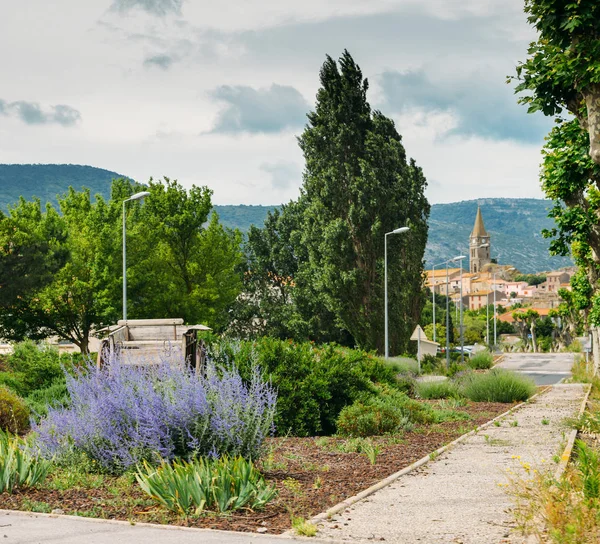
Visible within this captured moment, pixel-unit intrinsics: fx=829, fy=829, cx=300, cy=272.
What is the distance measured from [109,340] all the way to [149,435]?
670 centimetres

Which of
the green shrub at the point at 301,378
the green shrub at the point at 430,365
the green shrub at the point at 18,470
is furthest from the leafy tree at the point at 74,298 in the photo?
the green shrub at the point at 18,470

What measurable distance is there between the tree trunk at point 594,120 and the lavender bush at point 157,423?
4.65m

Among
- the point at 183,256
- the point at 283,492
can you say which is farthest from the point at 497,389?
the point at 183,256

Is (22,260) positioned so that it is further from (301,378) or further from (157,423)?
(157,423)

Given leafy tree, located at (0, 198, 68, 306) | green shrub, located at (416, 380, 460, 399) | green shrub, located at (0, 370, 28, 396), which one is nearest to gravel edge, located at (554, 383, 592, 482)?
green shrub, located at (416, 380, 460, 399)

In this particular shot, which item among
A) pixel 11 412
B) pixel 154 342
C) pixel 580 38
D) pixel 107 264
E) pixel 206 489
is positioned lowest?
pixel 11 412

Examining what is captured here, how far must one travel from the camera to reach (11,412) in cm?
1564

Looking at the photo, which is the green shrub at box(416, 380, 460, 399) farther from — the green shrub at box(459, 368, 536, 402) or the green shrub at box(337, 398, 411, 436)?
the green shrub at box(337, 398, 411, 436)

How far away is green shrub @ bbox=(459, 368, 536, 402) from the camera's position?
2364cm

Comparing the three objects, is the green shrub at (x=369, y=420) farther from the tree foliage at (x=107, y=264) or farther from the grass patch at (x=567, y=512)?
the tree foliage at (x=107, y=264)

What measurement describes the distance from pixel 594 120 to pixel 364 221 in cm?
3298

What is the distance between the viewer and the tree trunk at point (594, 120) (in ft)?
30.7

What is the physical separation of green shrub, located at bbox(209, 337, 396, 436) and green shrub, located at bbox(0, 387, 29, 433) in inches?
147

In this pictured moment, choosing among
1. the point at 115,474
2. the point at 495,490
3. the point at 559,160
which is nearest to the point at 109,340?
the point at 115,474
